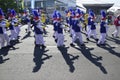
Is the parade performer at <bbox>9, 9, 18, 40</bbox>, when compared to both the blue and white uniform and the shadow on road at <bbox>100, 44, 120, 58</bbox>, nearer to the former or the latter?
the blue and white uniform

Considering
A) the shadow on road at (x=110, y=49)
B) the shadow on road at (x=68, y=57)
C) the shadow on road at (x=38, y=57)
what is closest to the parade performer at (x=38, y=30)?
the shadow on road at (x=38, y=57)

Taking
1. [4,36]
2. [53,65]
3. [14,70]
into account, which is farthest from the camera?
[4,36]

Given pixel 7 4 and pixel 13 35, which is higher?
pixel 13 35

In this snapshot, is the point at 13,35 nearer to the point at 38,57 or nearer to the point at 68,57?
the point at 38,57

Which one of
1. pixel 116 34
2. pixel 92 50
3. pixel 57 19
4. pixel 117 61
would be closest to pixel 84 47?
pixel 92 50

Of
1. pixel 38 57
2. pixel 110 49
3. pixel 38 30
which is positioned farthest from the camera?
pixel 38 30

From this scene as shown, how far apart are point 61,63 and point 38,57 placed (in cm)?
166

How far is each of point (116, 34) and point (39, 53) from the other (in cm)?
819

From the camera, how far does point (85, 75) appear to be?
8992 millimetres

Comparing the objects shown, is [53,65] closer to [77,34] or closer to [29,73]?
[29,73]

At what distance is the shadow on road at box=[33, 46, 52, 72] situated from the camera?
1025 centimetres

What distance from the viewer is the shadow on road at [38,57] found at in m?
10.3

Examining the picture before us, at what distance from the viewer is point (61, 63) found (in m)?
10.8

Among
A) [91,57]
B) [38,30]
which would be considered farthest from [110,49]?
[38,30]
